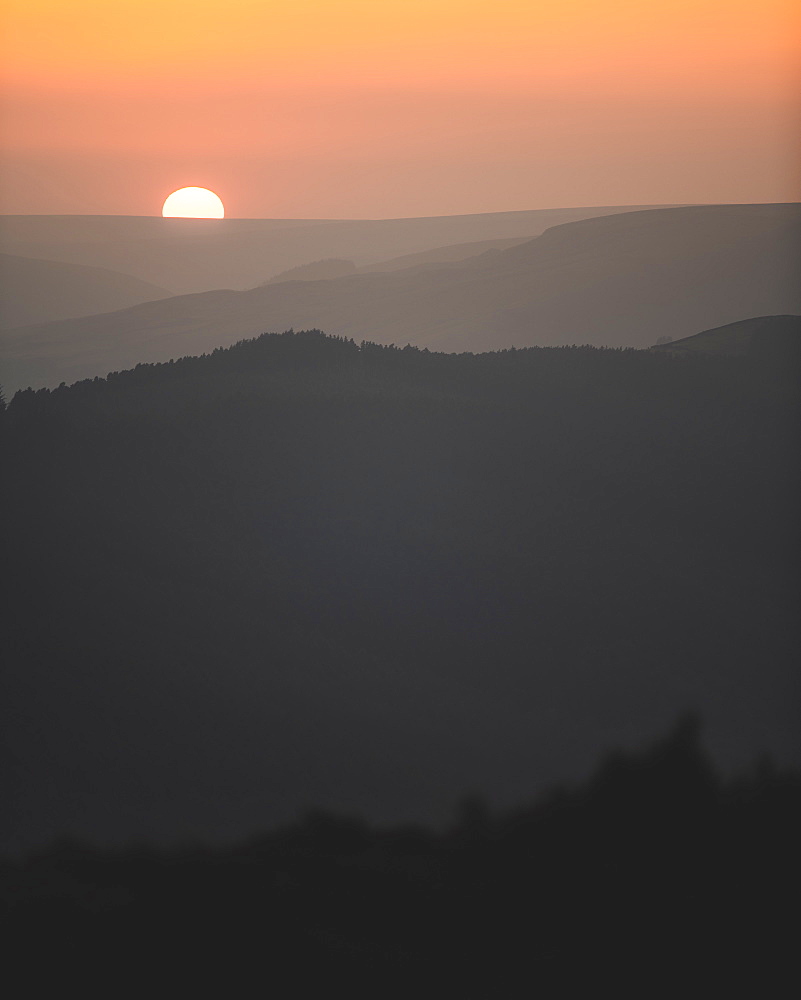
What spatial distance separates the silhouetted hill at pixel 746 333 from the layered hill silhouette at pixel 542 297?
72mm

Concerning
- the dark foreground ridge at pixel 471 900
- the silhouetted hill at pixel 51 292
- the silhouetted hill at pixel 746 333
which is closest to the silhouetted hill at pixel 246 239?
the silhouetted hill at pixel 51 292

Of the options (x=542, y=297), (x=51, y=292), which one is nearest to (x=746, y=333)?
(x=542, y=297)

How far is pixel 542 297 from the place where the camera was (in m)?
5.78

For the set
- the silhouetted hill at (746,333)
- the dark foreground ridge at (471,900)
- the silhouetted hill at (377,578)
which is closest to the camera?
the dark foreground ridge at (471,900)

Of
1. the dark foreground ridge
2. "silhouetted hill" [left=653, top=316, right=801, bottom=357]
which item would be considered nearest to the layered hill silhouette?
"silhouetted hill" [left=653, top=316, right=801, bottom=357]

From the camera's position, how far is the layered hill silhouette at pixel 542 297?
563cm

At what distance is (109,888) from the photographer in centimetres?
508

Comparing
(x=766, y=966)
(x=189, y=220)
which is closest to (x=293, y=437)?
(x=189, y=220)

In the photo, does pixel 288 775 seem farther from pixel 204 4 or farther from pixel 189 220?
pixel 204 4

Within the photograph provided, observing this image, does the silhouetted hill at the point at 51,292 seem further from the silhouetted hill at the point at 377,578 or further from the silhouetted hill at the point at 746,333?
the silhouetted hill at the point at 746,333

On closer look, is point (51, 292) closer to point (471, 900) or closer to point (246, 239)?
point (246, 239)

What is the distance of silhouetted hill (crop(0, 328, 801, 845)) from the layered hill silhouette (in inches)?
6.4

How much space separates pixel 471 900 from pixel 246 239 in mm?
4574

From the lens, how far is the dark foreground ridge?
4812mm
